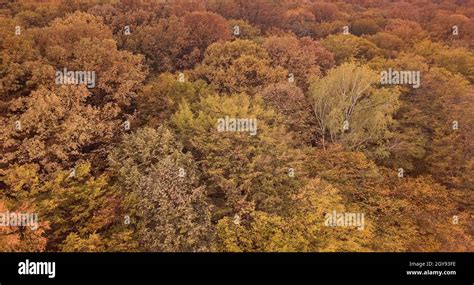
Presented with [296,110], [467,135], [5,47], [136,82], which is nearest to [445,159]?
[467,135]

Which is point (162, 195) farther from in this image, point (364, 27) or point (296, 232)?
point (364, 27)

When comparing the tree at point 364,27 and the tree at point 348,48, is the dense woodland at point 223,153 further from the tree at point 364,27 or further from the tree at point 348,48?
the tree at point 364,27

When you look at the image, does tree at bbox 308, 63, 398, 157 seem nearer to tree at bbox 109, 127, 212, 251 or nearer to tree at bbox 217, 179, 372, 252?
tree at bbox 217, 179, 372, 252

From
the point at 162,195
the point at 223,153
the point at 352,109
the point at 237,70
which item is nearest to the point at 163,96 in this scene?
the point at 237,70

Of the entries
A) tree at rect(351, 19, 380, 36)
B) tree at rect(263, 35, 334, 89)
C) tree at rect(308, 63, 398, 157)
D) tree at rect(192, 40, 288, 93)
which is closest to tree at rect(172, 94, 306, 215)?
tree at rect(308, 63, 398, 157)

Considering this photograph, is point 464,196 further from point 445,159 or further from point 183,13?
point 183,13

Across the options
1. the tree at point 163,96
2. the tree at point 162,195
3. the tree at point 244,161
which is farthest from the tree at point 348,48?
the tree at point 162,195
